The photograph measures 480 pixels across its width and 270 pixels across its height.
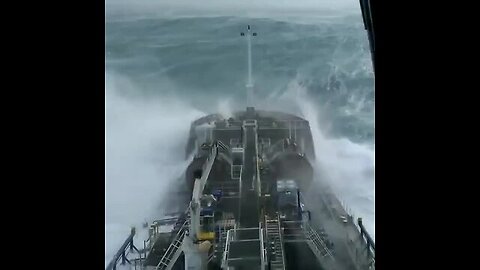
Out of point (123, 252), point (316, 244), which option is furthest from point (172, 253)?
point (316, 244)

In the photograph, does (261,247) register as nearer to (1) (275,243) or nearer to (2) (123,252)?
(1) (275,243)

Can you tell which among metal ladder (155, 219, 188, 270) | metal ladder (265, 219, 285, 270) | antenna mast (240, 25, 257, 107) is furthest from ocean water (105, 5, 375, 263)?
metal ladder (265, 219, 285, 270)

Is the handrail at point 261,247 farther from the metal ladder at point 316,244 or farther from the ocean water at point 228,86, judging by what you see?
the ocean water at point 228,86
